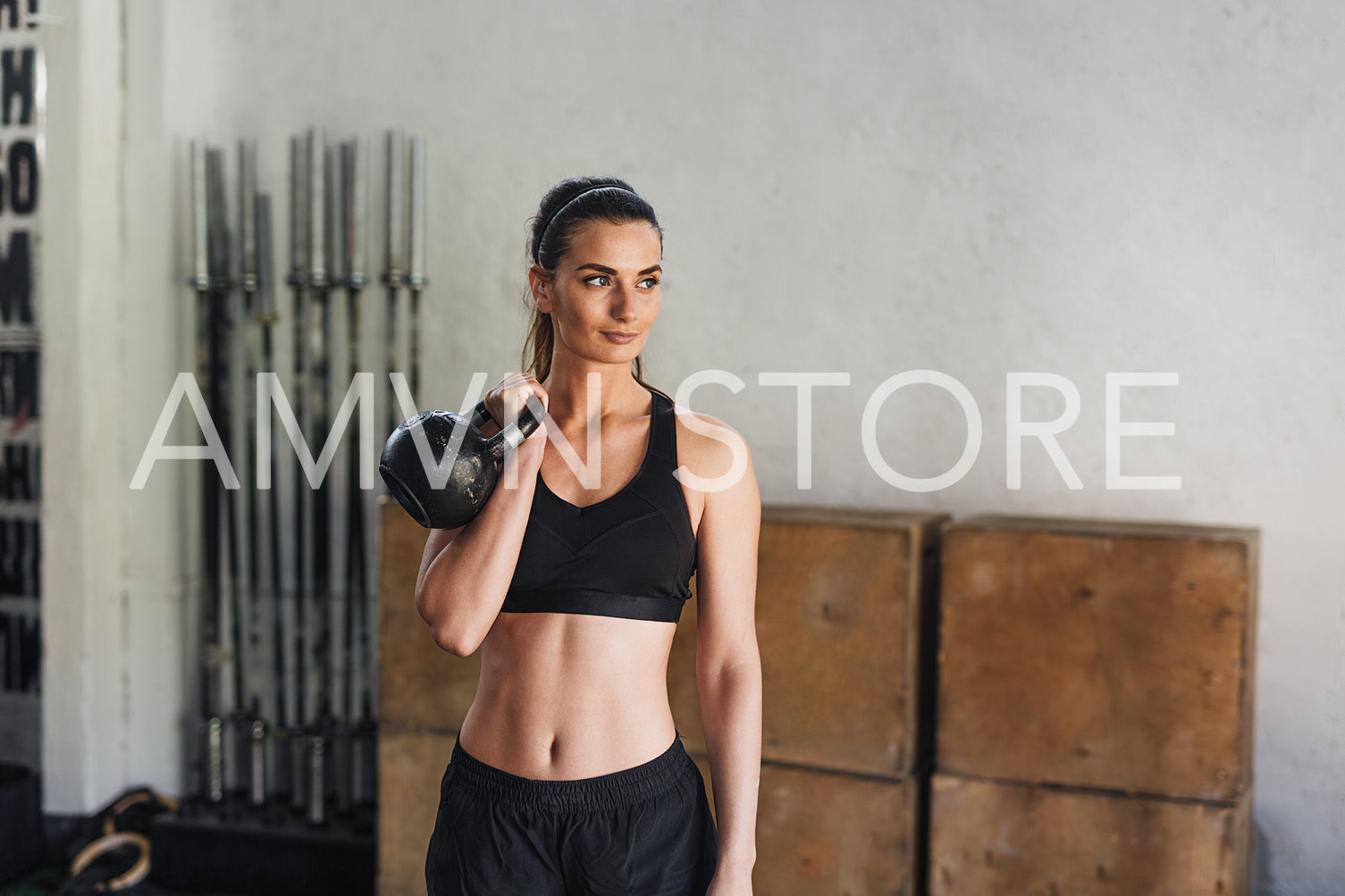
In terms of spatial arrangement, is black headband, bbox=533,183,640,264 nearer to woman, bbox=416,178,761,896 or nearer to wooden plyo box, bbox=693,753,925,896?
woman, bbox=416,178,761,896

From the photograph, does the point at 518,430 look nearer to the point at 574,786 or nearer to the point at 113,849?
the point at 574,786

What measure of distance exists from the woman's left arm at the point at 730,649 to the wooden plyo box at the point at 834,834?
37.7 inches

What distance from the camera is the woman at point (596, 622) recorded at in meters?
1.40

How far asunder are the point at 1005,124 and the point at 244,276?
7.51 ft

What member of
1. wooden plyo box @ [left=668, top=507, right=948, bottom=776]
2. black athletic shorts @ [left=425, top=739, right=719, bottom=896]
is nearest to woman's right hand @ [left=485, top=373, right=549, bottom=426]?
black athletic shorts @ [left=425, top=739, right=719, bottom=896]

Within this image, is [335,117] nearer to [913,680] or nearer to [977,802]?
[913,680]

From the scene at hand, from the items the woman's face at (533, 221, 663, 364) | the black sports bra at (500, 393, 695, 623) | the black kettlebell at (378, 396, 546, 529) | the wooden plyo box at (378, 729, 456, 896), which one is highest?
the woman's face at (533, 221, 663, 364)

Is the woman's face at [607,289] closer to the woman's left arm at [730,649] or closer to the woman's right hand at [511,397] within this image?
the woman's right hand at [511,397]

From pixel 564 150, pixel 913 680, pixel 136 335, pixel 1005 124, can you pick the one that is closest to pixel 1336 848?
pixel 913 680

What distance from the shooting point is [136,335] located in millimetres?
3346

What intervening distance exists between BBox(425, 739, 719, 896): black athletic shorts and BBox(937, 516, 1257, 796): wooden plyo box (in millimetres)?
1101

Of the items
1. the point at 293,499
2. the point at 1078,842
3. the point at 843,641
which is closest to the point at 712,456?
the point at 843,641

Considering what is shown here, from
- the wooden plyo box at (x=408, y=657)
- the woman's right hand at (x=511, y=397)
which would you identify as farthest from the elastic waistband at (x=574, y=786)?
the wooden plyo box at (x=408, y=657)

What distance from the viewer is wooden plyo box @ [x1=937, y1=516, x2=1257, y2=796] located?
7.22 ft
